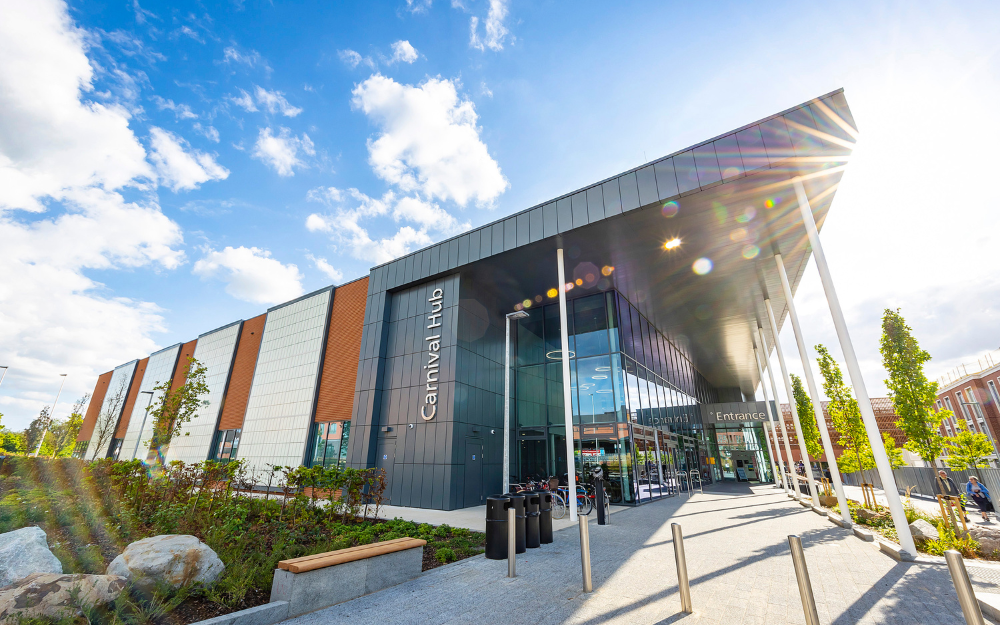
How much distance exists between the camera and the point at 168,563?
4703 mm

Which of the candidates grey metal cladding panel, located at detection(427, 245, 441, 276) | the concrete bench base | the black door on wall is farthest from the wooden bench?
grey metal cladding panel, located at detection(427, 245, 441, 276)

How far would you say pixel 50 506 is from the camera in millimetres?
6887

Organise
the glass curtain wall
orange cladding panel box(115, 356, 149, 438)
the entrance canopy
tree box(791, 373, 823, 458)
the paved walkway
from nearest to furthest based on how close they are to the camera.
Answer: the paved walkway
the entrance canopy
the glass curtain wall
tree box(791, 373, 823, 458)
orange cladding panel box(115, 356, 149, 438)

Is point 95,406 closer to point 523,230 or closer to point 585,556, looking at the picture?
point 523,230

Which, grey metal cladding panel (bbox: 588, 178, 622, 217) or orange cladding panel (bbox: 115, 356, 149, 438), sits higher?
grey metal cladding panel (bbox: 588, 178, 622, 217)

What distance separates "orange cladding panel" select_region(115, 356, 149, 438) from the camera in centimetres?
3725

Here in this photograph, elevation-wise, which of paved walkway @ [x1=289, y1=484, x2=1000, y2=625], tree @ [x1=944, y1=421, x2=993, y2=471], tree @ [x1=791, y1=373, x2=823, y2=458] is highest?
tree @ [x1=791, y1=373, x2=823, y2=458]

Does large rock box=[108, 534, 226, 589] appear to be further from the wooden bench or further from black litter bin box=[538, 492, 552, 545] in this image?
black litter bin box=[538, 492, 552, 545]

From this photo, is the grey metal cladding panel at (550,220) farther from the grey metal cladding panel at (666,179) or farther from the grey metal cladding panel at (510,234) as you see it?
the grey metal cladding panel at (666,179)

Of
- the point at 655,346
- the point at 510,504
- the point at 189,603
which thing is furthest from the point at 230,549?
the point at 655,346

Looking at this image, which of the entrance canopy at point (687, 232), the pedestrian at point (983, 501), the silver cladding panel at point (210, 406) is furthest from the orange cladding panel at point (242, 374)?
the pedestrian at point (983, 501)

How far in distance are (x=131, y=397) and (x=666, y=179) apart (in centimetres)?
5075

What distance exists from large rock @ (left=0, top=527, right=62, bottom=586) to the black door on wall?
37.7 ft

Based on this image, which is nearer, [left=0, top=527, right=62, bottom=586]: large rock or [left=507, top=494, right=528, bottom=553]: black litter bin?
[left=0, top=527, right=62, bottom=586]: large rock
